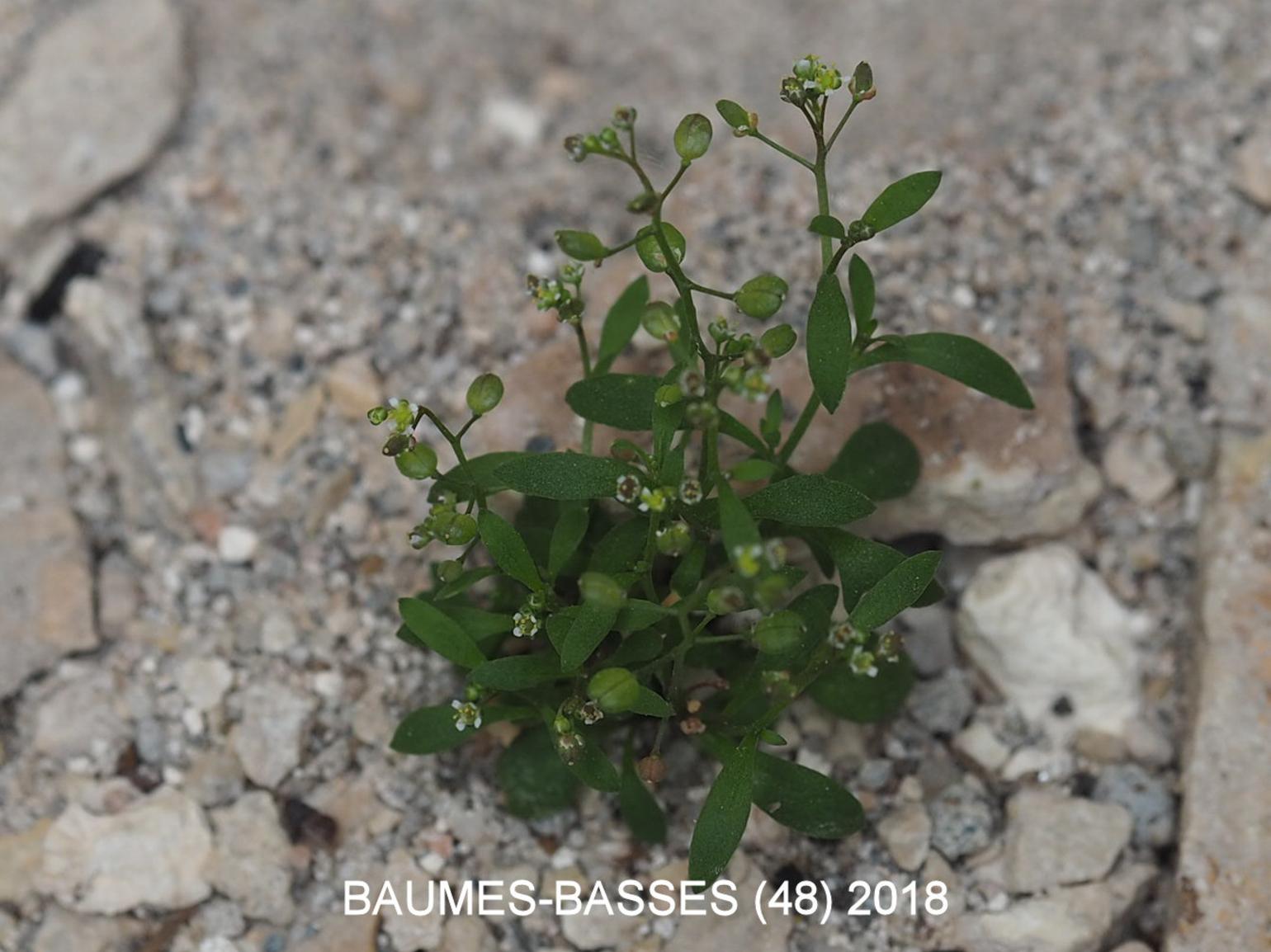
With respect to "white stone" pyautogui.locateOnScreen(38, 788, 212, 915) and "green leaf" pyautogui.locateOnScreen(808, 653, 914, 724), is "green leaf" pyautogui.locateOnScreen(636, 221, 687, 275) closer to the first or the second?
"green leaf" pyautogui.locateOnScreen(808, 653, 914, 724)

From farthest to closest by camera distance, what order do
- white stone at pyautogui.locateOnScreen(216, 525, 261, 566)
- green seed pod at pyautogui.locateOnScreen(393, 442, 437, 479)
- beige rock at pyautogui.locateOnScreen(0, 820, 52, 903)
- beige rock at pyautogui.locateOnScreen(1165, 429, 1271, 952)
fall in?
white stone at pyautogui.locateOnScreen(216, 525, 261, 566), beige rock at pyautogui.locateOnScreen(0, 820, 52, 903), beige rock at pyautogui.locateOnScreen(1165, 429, 1271, 952), green seed pod at pyautogui.locateOnScreen(393, 442, 437, 479)

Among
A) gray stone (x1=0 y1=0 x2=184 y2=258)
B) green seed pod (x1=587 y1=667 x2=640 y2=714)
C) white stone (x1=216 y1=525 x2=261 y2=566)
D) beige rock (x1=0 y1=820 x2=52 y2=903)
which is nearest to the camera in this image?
green seed pod (x1=587 y1=667 x2=640 y2=714)

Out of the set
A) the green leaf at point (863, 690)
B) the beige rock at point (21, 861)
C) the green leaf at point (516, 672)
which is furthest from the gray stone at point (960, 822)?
the beige rock at point (21, 861)

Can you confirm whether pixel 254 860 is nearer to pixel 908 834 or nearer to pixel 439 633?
pixel 439 633

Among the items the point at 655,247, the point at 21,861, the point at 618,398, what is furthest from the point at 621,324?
the point at 21,861

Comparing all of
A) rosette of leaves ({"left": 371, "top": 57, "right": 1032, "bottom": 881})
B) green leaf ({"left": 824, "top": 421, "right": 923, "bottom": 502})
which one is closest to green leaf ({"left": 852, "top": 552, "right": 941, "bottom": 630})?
rosette of leaves ({"left": 371, "top": 57, "right": 1032, "bottom": 881})

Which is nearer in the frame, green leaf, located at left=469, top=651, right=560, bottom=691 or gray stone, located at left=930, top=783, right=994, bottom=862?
green leaf, located at left=469, top=651, right=560, bottom=691

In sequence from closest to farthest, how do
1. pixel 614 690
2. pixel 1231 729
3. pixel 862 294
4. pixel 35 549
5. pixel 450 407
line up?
pixel 614 690
pixel 862 294
pixel 1231 729
pixel 35 549
pixel 450 407
